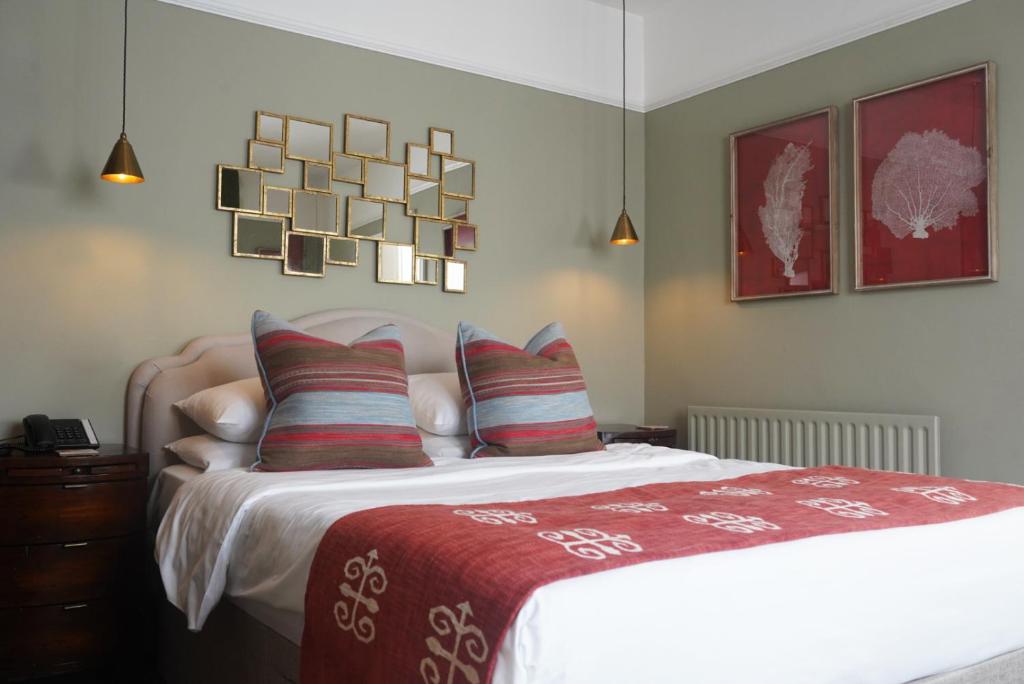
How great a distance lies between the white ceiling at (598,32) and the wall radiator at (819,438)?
1.59m

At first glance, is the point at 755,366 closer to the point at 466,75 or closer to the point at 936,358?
the point at 936,358

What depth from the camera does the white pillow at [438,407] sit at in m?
3.00

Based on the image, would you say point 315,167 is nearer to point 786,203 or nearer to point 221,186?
point 221,186

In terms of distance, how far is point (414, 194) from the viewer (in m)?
3.78

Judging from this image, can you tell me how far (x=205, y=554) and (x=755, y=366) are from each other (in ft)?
8.87

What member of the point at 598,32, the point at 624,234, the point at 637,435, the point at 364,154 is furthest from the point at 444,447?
the point at 598,32

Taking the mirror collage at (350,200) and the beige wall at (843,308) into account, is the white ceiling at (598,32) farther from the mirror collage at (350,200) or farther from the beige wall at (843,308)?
the mirror collage at (350,200)

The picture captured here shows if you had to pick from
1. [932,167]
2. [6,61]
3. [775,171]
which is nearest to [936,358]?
[932,167]

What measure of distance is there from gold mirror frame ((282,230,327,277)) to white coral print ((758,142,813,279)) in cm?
199

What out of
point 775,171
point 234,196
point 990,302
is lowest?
point 990,302

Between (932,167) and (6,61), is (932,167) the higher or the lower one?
the lower one

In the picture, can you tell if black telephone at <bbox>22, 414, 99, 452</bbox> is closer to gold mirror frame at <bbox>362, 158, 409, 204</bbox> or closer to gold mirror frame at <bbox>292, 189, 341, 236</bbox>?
gold mirror frame at <bbox>292, 189, 341, 236</bbox>

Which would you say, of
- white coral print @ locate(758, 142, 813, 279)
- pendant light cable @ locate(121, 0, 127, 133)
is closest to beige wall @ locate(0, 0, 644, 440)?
pendant light cable @ locate(121, 0, 127, 133)

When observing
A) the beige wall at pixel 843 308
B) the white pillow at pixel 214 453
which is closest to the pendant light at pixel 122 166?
the white pillow at pixel 214 453
